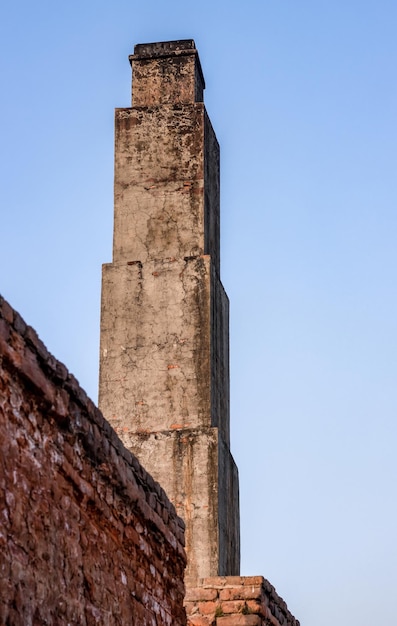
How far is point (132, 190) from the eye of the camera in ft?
38.2

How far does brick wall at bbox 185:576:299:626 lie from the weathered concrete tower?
2.11m

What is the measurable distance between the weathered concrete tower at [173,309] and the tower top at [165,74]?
0.01m

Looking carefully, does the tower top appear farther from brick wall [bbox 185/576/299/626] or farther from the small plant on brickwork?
the small plant on brickwork

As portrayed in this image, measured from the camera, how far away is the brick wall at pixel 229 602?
7934 mm

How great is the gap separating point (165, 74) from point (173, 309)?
102 inches

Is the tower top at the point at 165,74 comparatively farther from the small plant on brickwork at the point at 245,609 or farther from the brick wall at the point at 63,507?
the brick wall at the point at 63,507

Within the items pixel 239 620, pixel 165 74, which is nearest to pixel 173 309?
pixel 165 74

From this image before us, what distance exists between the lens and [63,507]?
505 cm

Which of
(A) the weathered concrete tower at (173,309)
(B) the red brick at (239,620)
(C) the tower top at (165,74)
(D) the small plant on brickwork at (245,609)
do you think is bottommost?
(B) the red brick at (239,620)

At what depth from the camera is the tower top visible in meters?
12.0

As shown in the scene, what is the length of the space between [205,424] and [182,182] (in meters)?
2.43

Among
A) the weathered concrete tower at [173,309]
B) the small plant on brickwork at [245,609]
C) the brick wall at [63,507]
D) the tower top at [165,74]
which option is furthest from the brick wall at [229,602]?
the tower top at [165,74]

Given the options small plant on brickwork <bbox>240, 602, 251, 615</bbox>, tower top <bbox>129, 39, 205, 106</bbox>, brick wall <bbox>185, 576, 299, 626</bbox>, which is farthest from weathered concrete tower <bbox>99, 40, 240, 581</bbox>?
small plant on brickwork <bbox>240, 602, 251, 615</bbox>

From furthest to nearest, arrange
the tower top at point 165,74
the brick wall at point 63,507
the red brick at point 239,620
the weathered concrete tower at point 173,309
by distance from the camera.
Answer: the tower top at point 165,74
the weathered concrete tower at point 173,309
the red brick at point 239,620
the brick wall at point 63,507
